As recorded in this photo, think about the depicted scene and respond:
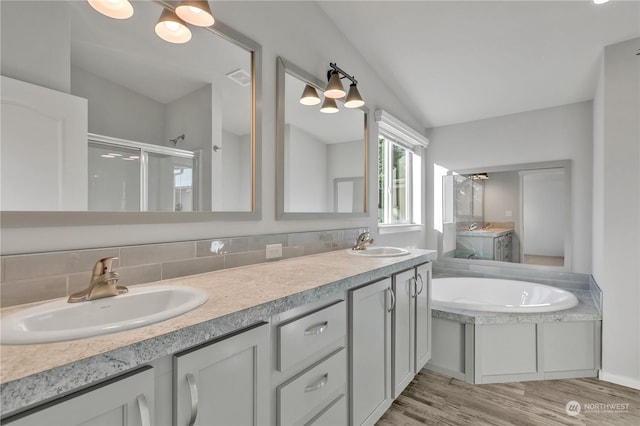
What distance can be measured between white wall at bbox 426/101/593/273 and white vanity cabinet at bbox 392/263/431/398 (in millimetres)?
1949

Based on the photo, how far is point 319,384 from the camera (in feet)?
4.01

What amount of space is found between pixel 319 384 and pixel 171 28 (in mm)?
1608

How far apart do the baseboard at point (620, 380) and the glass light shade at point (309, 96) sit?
2.96 m

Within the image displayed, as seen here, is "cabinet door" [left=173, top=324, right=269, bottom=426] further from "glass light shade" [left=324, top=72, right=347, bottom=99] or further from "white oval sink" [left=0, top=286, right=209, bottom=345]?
"glass light shade" [left=324, top=72, right=347, bottom=99]

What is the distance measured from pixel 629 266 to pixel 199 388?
294cm

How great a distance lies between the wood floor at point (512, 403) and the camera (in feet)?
6.20

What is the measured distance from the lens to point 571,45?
2.36 meters

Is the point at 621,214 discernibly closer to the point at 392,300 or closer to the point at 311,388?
the point at 392,300

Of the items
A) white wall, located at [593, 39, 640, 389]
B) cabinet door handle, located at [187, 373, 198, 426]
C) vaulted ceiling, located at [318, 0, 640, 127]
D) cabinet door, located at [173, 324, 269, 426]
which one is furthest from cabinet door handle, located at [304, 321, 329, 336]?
white wall, located at [593, 39, 640, 389]

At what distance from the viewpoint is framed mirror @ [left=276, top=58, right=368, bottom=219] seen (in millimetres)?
1883

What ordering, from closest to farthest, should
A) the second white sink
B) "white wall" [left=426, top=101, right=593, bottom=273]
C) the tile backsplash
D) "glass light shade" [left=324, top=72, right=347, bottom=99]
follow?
the tile backsplash
"glass light shade" [left=324, top=72, right=347, bottom=99]
the second white sink
"white wall" [left=426, top=101, right=593, bottom=273]

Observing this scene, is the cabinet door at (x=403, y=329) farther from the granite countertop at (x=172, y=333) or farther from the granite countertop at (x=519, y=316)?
the granite countertop at (x=519, y=316)

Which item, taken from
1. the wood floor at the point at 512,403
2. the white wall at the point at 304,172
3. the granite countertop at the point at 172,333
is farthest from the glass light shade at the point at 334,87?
the wood floor at the point at 512,403

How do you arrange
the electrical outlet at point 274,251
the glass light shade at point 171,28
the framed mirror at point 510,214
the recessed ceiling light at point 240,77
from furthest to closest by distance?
the framed mirror at point 510,214 < the electrical outlet at point 274,251 < the recessed ceiling light at point 240,77 < the glass light shade at point 171,28
